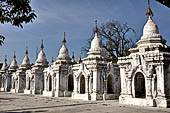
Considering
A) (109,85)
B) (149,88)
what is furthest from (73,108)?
(109,85)

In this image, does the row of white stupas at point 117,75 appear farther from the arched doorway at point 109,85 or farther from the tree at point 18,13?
the tree at point 18,13

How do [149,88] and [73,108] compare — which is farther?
[149,88]

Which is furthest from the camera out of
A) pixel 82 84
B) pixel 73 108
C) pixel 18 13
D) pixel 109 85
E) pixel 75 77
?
pixel 82 84

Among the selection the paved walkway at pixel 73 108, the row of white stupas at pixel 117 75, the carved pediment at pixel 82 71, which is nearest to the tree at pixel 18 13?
the paved walkway at pixel 73 108

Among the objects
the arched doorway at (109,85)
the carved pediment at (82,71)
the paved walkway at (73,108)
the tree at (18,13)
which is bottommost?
the paved walkway at (73,108)

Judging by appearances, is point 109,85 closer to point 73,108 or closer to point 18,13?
point 73,108

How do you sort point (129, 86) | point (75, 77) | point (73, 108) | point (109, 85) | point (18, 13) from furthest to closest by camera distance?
point (75, 77), point (109, 85), point (129, 86), point (73, 108), point (18, 13)

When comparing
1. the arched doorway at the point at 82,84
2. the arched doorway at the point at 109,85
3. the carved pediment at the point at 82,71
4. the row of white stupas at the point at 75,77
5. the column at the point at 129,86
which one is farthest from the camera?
the arched doorway at the point at 82,84

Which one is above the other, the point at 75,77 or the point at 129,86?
the point at 75,77

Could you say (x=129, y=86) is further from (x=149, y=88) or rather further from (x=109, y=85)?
(x=109, y=85)

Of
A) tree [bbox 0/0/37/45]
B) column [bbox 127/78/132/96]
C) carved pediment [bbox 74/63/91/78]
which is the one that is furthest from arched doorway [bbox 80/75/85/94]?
tree [bbox 0/0/37/45]

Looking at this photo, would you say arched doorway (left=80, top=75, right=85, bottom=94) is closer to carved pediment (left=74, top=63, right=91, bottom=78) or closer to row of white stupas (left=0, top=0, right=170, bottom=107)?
row of white stupas (left=0, top=0, right=170, bottom=107)

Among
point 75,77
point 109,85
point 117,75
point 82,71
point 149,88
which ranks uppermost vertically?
point 82,71

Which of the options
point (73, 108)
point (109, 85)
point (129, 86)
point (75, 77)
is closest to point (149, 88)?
point (129, 86)
